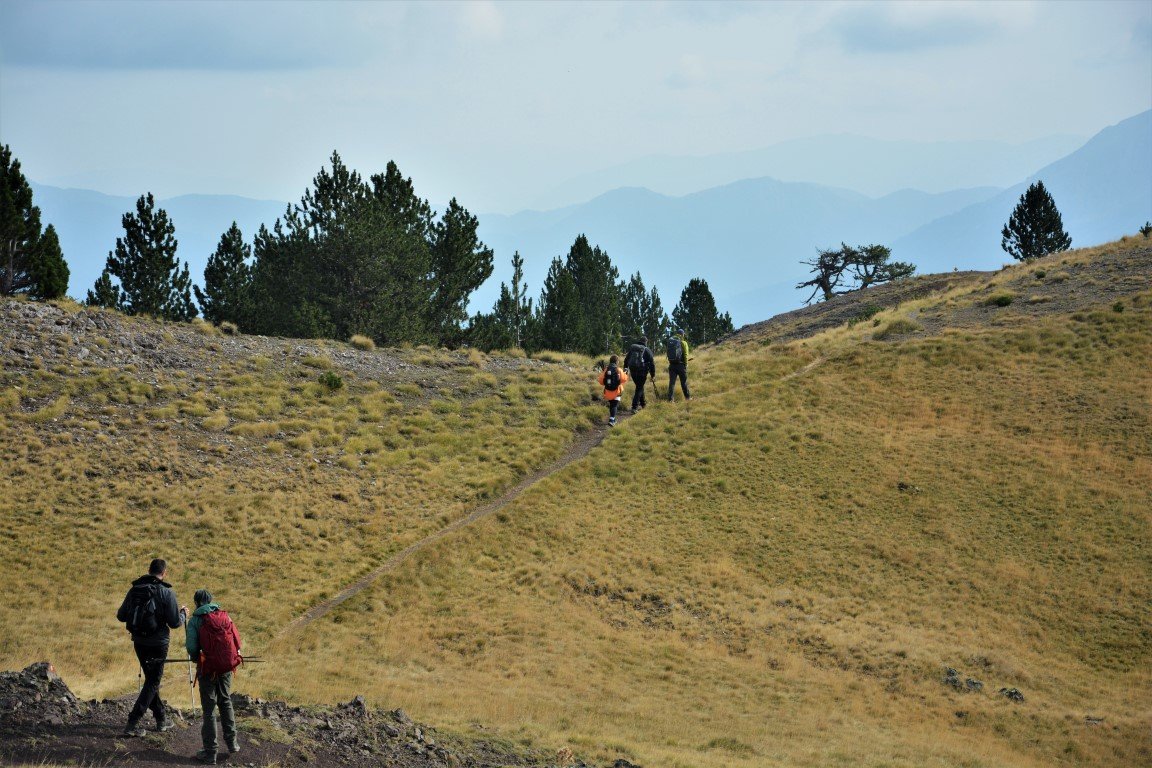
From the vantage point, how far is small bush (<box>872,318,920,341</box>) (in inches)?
1756

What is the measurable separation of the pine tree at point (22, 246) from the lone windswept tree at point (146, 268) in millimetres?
6776

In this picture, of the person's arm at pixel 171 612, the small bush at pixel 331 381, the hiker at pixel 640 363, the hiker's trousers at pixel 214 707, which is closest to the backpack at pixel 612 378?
the hiker at pixel 640 363

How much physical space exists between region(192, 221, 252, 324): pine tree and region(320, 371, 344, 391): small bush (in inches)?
826

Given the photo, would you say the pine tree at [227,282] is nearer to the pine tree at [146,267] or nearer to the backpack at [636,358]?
the pine tree at [146,267]

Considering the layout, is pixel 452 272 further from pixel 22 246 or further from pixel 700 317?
pixel 700 317

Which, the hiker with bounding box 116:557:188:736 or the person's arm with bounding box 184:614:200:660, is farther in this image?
the hiker with bounding box 116:557:188:736

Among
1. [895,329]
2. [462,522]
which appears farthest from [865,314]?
[462,522]

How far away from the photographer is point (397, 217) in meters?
54.3

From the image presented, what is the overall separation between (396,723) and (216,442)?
1750 cm

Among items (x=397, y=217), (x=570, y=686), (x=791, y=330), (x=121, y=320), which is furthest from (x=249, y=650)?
(x=791, y=330)

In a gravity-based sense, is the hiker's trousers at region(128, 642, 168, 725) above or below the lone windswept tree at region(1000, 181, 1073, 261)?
below

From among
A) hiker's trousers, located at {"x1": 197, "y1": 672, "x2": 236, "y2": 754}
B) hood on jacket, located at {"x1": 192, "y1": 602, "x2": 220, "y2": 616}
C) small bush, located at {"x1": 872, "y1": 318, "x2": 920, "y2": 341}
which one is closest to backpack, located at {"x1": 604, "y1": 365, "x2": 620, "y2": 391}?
small bush, located at {"x1": 872, "y1": 318, "x2": 920, "y2": 341}

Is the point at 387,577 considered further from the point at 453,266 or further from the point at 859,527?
the point at 453,266

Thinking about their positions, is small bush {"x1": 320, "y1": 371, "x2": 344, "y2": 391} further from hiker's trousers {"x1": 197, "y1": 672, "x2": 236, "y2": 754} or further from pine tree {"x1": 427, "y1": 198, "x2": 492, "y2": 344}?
hiker's trousers {"x1": 197, "y1": 672, "x2": 236, "y2": 754}
